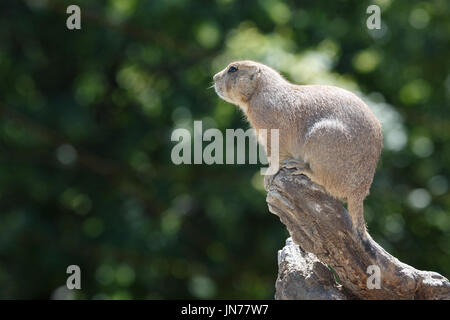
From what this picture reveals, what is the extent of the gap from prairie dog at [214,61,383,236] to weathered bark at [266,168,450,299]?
5.9 inches

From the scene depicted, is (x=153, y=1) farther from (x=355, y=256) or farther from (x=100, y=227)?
(x=355, y=256)

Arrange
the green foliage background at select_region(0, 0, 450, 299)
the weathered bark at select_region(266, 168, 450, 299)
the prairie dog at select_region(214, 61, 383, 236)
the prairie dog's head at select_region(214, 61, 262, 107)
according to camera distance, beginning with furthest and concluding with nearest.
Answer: the green foliage background at select_region(0, 0, 450, 299), the prairie dog's head at select_region(214, 61, 262, 107), the prairie dog at select_region(214, 61, 383, 236), the weathered bark at select_region(266, 168, 450, 299)

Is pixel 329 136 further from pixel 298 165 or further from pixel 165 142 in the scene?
pixel 165 142

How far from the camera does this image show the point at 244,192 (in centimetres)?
1217

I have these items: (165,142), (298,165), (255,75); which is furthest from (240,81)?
(165,142)

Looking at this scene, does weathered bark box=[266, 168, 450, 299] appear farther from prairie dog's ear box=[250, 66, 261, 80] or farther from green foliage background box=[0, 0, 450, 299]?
green foliage background box=[0, 0, 450, 299]

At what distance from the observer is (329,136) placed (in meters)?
6.16

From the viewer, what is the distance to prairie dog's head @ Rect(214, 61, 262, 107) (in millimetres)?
6883

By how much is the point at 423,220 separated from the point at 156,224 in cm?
598

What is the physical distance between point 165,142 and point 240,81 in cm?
754

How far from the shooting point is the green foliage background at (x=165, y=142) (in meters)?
12.7

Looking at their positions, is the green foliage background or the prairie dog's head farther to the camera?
the green foliage background

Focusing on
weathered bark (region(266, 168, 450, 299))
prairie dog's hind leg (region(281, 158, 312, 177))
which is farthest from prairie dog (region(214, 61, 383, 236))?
weathered bark (region(266, 168, 450, 299))

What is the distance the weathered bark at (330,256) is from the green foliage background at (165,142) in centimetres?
522
